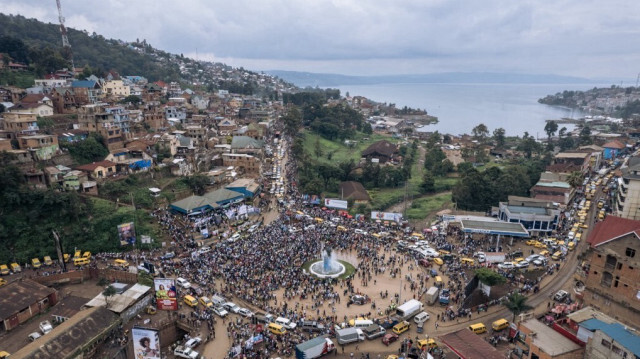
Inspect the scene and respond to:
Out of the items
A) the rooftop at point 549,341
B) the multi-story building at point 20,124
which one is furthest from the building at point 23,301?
the rooftop at point 549,341

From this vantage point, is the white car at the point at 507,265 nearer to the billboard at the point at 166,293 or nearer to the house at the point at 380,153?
the billboard at the point at 166,293

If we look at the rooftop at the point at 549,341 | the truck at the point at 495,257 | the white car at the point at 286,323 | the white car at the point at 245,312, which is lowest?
the white car at the point at 245,312

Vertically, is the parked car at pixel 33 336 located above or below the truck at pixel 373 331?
below

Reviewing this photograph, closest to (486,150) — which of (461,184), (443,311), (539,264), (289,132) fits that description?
(461,184)

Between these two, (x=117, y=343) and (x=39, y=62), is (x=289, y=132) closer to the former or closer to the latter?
(x=39, y=62)

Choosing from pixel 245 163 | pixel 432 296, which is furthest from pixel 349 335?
pixel 245 163

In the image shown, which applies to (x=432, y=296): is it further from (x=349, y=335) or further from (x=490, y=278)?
(x=349, y=335)
